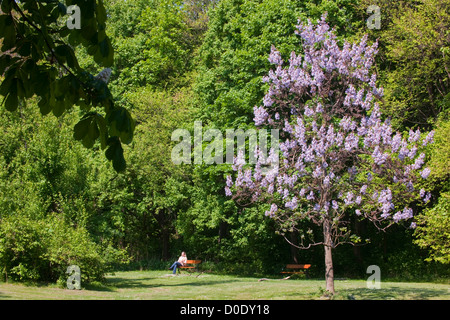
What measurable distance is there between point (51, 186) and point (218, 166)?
8.56 metres

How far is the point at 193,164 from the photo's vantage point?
2762 centimetres

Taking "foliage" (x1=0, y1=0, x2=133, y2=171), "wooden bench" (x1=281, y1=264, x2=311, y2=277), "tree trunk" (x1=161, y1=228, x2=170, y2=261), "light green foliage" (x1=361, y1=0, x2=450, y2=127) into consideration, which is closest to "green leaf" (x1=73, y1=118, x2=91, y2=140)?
"foliage" (x1=0, y1=0, x2=133, y2=171)

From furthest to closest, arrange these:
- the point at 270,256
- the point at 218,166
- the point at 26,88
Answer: the point at 270,256 → the point at 218,166 → the point at 26,88

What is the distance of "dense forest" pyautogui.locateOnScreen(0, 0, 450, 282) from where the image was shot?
1633 centimetres

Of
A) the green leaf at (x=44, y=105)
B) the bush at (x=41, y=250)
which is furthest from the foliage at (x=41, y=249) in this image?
the green leaf at (x=44, y=105)

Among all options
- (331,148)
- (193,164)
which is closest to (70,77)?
(331,148)

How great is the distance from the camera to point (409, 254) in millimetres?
25188

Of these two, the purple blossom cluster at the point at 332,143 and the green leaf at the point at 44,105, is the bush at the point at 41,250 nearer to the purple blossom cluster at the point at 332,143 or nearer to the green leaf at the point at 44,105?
the purple blossom cluster at the point at 332,143

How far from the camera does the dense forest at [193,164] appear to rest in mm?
16328

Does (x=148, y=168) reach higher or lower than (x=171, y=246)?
higher

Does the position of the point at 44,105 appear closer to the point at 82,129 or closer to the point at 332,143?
the point at 82,129

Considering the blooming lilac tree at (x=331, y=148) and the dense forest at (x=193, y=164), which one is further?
the dense forest at (x=193, y=164)
